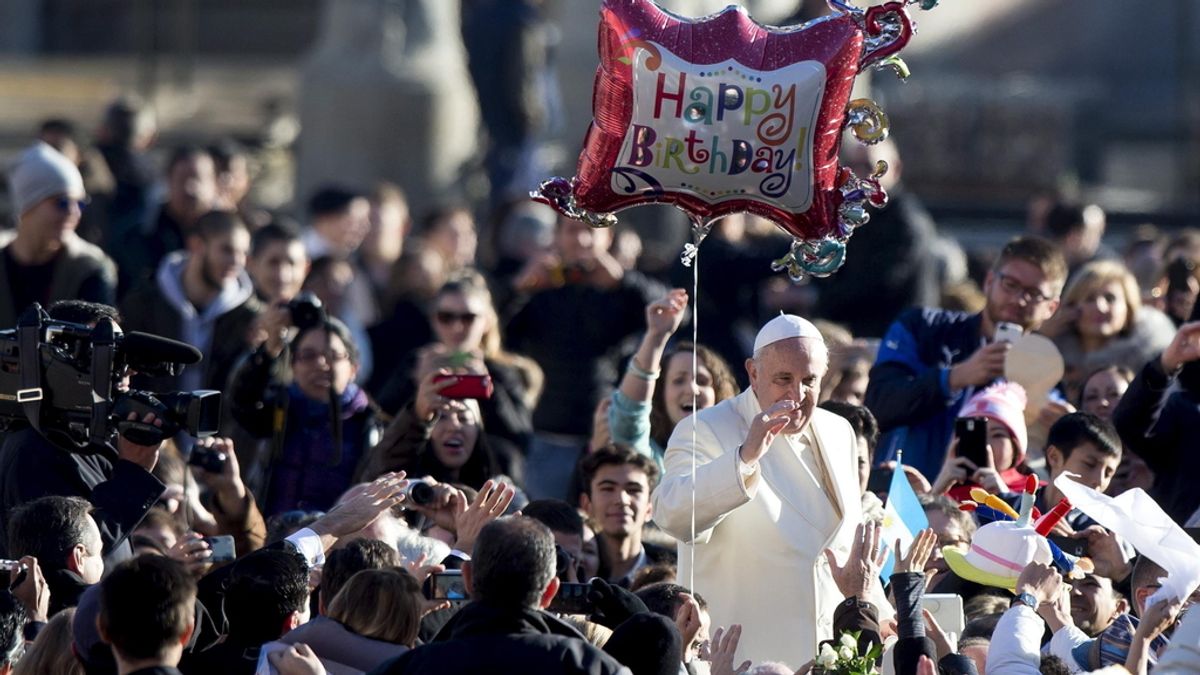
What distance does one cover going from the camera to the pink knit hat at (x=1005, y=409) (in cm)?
918

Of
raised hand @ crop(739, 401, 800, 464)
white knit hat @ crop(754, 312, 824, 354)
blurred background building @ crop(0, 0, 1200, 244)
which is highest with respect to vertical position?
white knit hat @ crop(754, 312, 824, 354)

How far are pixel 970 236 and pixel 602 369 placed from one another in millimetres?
7178

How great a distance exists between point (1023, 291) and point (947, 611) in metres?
2.64

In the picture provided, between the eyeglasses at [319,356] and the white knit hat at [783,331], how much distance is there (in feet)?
7.12

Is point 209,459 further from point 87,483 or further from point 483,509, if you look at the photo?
point 483,509

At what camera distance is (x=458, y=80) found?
60.0ft

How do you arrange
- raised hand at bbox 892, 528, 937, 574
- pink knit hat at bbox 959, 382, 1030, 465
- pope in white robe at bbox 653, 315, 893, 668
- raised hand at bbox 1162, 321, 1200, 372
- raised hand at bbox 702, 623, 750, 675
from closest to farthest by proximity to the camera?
raised hand at bbox 702, 623, 750, 675 < raised hand at bbox 892, 528, 937, 574 < pope in white robe at bbox 653, 315, 893, 668 < raised hand at bbox 1162, 321, 1200, 372 < pink knit hat at bbox 959, 382, 1030, 465

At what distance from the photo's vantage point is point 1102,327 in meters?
10.5

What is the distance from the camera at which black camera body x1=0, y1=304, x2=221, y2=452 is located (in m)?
7.62

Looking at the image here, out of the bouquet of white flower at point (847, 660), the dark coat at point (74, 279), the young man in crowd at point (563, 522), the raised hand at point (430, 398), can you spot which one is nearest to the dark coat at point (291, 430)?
the raised hand at point (430, 398)

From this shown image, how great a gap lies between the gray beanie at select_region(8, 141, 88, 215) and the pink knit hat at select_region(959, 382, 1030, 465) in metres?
3.72

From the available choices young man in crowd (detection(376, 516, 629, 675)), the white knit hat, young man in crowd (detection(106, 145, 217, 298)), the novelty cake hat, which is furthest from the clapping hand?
young man in crowd (detection(106, 145, 217, 298))

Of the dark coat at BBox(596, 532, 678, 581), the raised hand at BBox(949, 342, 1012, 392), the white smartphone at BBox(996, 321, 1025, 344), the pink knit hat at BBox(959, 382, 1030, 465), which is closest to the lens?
the dark coat at BBox(596, 532, 678, 581)

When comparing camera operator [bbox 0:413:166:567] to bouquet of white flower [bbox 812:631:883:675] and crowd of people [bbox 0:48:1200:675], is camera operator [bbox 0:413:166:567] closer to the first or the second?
crowd of people [bbox 0:48:1200:675]
